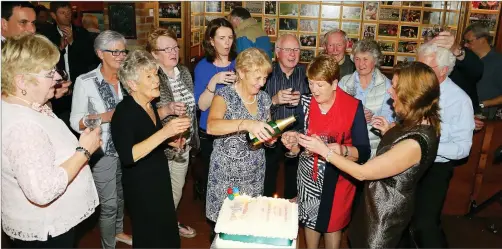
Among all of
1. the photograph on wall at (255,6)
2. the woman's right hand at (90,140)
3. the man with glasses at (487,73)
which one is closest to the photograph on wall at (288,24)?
the photograph on wall at (255,6)

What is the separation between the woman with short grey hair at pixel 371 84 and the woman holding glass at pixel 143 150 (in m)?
1.61

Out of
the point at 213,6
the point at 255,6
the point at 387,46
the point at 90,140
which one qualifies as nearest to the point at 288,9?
the point at 255,6

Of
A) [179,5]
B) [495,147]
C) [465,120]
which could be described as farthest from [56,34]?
[495,147]

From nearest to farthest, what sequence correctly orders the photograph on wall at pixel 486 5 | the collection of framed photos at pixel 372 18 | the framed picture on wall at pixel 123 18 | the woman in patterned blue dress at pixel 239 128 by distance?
1. the woman in patterned blue dress at pixel 239 128
2. the framed picture on wall at pixel 123 18
3. the photograph on wall at pixel 486 5
4. the collection of framed photos at pixel 372 18

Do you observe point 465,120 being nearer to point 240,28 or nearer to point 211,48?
point 211,48

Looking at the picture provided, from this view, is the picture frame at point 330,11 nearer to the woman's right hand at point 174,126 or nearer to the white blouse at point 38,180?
the woman's right hand at point 174,126

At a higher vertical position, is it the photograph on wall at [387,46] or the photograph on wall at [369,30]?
the photograph on wall at [369,30]

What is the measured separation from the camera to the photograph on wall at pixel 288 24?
6.05 metres

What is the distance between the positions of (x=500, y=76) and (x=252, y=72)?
337 centimetres

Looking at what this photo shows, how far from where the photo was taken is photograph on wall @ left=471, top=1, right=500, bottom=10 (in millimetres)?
5617

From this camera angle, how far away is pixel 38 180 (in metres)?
1.68

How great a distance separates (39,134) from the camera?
173cm

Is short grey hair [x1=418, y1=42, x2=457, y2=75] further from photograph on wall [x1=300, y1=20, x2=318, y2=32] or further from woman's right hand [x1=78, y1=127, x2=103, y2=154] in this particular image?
photograph on wall [x1=300, y1=20, x2=318, y2=32]

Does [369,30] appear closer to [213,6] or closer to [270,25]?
[270,25]
